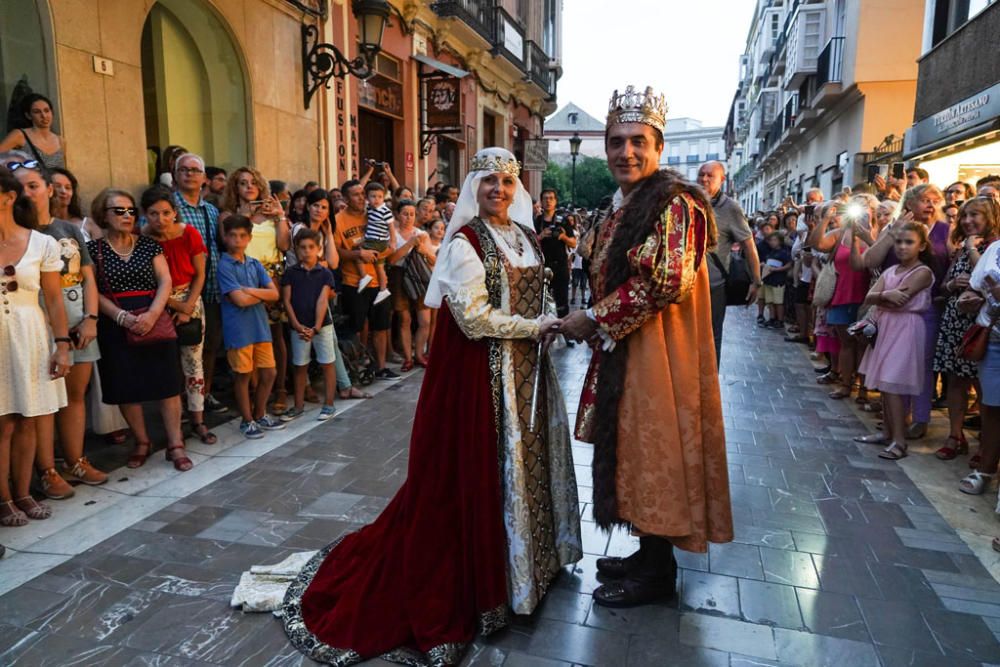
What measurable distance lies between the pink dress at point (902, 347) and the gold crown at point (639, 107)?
10.8 feet

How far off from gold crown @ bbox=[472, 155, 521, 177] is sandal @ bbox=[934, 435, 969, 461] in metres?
4.13

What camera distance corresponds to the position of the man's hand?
2740 mm

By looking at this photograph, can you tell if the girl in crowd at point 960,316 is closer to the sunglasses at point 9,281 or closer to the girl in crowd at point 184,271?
the girl in crowd at point 184,271

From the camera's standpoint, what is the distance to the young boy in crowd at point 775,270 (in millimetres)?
10922

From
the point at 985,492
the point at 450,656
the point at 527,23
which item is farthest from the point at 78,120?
the point at 527,23

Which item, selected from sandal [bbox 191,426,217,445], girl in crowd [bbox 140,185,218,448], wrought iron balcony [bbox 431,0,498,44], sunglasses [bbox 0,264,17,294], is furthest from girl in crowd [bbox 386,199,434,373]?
wrought iron balcony [bbox 431,0,498,44]

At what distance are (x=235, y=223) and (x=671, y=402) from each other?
12.7 ft

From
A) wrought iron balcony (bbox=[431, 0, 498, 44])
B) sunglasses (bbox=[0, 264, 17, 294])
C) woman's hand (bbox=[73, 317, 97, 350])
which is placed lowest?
woman's hand (bbox=[73, 317, 97, 350])

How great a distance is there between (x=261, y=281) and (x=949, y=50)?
38.4ft

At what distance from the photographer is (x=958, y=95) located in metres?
10.6

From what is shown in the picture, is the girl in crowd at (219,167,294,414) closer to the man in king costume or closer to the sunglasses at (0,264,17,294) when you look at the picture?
the sunglasses at (0,264,17,294)

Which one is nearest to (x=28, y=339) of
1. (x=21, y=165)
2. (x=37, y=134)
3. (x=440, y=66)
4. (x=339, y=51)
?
(x=21, y=165)

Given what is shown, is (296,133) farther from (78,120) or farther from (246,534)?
(246,534)

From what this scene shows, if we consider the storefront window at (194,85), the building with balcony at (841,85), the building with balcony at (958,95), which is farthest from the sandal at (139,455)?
the building with balcony at (841,85)
